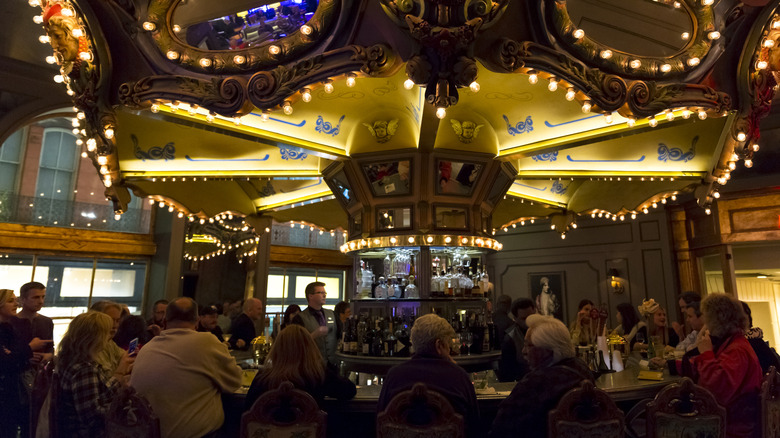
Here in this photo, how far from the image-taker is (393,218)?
5039 millimetres

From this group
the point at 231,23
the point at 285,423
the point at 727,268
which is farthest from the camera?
the point at 727,268

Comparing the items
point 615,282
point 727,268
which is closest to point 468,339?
point 727,268

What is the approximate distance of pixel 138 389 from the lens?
2525 mm

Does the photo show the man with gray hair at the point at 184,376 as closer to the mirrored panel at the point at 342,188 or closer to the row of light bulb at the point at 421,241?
the row of light bulb at the point at 421,241

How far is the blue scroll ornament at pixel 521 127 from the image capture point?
15.5 feet

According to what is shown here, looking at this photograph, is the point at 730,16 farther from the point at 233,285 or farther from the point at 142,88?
the point at 233,285

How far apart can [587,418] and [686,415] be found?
55cm

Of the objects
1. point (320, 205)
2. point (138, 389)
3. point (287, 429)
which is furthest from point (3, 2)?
point (287, 429)

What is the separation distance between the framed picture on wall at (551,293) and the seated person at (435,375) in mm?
8670

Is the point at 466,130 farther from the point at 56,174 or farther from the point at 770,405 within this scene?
the point at 56,174

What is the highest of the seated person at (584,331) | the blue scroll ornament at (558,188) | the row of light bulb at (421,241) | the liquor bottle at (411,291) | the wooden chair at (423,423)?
the blue scroll ornament at (558,188)

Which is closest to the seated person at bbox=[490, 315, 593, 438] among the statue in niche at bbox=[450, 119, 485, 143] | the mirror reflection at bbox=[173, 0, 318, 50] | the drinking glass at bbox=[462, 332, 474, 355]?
the drinking glass at bbox=[462, 332, 474, 355]

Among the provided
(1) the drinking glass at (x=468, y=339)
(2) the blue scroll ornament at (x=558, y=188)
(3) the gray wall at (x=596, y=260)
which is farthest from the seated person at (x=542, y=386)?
(3) the gray wall at (x=596, y=260)

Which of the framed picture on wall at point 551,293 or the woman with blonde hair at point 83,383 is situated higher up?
the framed picture on wall at point 551,293
